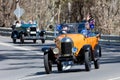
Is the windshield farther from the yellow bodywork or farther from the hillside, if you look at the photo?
the hillside

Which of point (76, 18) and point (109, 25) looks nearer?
point (109, 25)

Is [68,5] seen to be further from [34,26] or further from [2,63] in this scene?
[2,63]

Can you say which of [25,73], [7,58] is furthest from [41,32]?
[25,73]

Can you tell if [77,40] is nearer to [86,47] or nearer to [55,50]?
[86,47]

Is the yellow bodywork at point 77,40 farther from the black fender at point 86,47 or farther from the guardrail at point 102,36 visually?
the guardrail at point 102,36

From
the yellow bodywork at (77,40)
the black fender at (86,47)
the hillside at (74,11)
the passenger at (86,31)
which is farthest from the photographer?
the hillside at (74,11)

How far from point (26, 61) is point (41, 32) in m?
15.1

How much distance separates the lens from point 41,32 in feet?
130

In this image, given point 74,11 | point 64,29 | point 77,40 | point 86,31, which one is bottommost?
point 74,11

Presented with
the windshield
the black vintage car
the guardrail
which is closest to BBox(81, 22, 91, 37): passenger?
the windshield

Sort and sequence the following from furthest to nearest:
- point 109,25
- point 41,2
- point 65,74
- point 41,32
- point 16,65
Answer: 1. point 41,2
2. point 109,25
3. point 41,32
4. point 16,65
5. point 65,74

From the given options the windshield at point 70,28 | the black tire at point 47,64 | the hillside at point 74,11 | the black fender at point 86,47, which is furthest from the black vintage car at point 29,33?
the hillside at point 74,11

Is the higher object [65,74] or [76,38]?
[76,38]

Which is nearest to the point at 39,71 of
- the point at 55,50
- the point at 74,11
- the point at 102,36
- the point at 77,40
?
the point at 55,50
